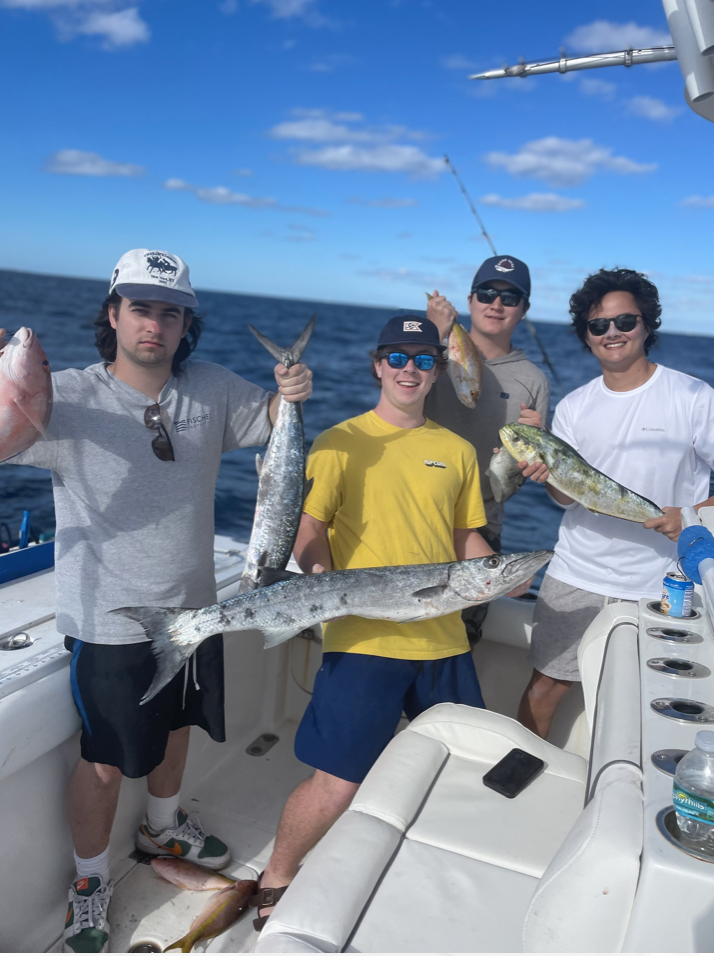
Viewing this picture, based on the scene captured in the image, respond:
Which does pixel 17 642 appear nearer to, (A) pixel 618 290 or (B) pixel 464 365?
(B) pixel 464 365

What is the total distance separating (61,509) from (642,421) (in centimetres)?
267

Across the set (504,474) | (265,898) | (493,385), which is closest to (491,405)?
(493,385)

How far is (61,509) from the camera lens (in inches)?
109

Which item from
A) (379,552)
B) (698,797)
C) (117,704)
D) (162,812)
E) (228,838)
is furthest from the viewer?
(228,838)

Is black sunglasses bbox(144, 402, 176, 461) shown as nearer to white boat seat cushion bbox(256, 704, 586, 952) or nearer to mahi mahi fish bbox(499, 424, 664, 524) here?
white boat seat cushion bbox(256, 704, 586, 952)

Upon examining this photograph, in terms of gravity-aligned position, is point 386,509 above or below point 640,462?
below

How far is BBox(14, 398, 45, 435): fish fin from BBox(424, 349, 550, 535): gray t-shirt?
2.21 m

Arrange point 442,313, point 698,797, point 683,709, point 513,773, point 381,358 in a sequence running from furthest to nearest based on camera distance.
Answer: point 442,313, point 381,358, point 513,773, point 683,709, point 698,797

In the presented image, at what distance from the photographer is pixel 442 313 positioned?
3697 millimetres

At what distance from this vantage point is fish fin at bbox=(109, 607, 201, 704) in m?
2.68

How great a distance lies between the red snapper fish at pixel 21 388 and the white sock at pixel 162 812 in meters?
1.90

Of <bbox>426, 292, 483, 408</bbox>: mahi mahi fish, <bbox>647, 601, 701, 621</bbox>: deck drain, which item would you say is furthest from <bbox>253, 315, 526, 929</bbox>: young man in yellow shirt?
<bbox>647, 601, 701, 621</bbox>: deck drain

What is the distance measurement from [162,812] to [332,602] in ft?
4.79

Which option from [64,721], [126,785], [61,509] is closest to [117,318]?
[61,509]
